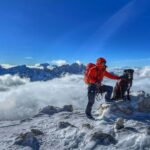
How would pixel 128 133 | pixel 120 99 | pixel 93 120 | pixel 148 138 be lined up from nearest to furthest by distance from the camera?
pixel 148 138 < pixel 128 133 < pixel 93 120 < pixel 120 99

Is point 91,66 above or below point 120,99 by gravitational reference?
above

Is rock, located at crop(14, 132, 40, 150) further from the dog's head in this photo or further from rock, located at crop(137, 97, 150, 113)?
the dog's head

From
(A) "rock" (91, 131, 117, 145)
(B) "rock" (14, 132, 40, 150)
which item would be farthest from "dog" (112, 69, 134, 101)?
(B) "rock" (14, 132, 40, 150)

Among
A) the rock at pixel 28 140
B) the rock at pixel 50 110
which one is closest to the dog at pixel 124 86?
the rock at pixel 50 110

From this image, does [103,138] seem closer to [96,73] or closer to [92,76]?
[92,76]

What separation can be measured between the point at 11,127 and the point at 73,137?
618 centimetres

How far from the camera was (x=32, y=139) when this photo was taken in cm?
1557

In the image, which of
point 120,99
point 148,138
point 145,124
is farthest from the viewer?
point 120,99

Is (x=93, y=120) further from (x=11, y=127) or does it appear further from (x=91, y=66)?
(x=11, y=127)

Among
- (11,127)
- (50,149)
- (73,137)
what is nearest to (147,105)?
(73,137)

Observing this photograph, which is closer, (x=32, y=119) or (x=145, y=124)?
(x=145, y=124)

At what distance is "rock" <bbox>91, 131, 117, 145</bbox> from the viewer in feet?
47.6

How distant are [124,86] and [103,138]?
6962 millimetres

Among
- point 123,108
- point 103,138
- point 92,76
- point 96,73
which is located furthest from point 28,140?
point 123,108
